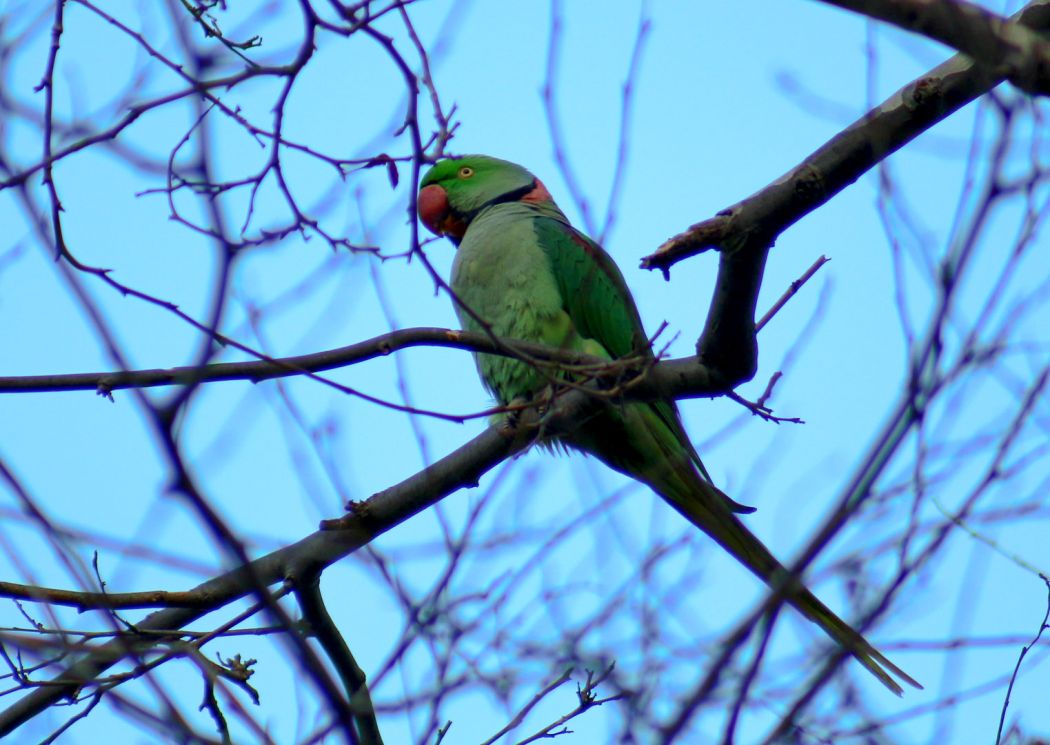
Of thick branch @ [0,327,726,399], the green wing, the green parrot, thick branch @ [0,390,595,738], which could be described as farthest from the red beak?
thick branch @ [0,327,726,399]

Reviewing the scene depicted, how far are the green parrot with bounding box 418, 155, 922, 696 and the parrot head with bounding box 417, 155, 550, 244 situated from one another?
20.4 inches

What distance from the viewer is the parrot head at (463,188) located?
5.97 metres

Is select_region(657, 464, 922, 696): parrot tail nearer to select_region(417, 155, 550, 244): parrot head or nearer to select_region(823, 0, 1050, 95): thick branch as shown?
select_region(417, 155, 550, 244): parrot head

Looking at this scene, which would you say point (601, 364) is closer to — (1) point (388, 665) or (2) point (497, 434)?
(2) point (497, 434)

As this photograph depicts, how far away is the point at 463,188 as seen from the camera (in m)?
6.02

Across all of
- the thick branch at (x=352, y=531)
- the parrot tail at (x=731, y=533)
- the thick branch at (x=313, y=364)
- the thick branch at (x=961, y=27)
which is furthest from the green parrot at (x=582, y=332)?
the thick branch at (x=961, y=27)

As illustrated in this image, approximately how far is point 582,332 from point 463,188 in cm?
150

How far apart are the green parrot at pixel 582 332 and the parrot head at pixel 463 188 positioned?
1.70 feet

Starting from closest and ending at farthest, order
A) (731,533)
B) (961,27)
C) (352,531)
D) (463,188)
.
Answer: (961,27)
(352,531)
(731,533)
(463,188)

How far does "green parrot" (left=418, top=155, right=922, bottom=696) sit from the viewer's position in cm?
451

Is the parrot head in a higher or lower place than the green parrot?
higher

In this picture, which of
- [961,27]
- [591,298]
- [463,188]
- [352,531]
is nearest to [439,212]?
[463,188]

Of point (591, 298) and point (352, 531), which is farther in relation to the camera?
point (591, 298)

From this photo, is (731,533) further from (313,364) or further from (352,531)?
(313,364)
